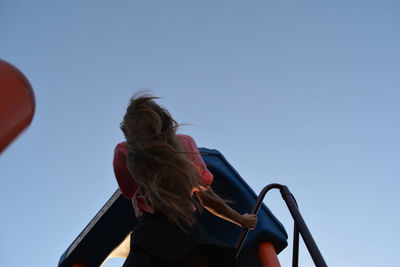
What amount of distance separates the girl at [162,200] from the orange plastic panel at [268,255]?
1571 millimetres

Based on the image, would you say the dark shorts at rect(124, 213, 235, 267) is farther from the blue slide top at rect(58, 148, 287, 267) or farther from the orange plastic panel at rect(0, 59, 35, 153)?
the blue slide top at rect(58, 148, 287, 267)

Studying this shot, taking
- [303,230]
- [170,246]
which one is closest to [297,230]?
[303,230]

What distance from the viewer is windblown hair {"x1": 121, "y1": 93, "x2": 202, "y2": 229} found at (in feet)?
3.91

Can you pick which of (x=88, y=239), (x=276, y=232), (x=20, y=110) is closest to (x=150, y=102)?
(x=20, y=110)

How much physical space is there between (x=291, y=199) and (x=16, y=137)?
1.53 meters

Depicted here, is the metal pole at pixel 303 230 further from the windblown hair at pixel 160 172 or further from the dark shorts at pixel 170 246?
the windblown hair at pixel 160 172

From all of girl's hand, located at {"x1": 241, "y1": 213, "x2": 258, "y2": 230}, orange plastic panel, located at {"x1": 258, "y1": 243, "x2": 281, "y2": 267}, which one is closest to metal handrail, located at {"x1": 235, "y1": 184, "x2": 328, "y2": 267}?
girl's hand, located at {"x1": 241, "y1": 213, "x2": 258, "y2": 230}

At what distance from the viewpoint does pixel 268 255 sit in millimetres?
2736

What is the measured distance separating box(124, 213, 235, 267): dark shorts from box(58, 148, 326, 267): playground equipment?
167 centimetres

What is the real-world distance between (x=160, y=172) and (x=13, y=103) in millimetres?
572

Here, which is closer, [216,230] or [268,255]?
[268,255]

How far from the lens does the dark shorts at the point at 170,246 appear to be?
3.59 feet

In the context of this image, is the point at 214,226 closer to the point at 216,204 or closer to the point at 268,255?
the point at 268,255

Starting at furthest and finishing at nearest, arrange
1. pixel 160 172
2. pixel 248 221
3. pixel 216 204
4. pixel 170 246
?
pixel 248 221
pixel 216 204
pixel 160 172
pixel 170 246
